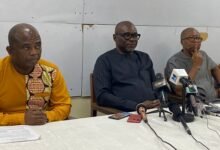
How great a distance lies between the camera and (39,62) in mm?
2377

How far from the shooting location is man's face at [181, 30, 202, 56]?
3.36 m

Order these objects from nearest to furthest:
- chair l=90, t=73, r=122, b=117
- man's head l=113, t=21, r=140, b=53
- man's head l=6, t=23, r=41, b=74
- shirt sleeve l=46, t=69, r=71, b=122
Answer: man's head l=6, t=23, r=41, b=74, shirt sleeve l=46, t=69, r=71, b=122, chair l=90, t=73, r=122, b=117, man's head l=113, t=21, r=140, b=53

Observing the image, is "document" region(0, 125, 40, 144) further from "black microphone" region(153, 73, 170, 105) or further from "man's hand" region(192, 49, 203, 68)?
"man's hand" region(192, 49, 203, 68)

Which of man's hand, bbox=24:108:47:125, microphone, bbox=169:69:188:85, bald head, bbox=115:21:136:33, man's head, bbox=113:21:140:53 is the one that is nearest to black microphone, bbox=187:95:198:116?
microphone, bbox=169:69:188:85

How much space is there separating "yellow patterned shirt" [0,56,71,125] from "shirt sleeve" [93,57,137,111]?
18.6 inches

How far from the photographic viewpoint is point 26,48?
2232 mm

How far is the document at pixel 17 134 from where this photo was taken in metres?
1.62

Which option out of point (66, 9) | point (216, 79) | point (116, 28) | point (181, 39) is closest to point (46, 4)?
point (66, 9)

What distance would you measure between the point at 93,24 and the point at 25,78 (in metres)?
1.10

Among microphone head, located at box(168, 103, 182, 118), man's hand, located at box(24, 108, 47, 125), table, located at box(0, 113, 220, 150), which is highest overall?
microphone head, located at box(168, 103, 182, 118)

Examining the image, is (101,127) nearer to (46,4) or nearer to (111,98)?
(111,98)

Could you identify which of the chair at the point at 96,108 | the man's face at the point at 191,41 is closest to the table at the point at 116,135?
the chair at the point at 96,108

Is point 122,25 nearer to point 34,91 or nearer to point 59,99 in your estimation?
point 59,99

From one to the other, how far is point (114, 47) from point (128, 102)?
78cm
